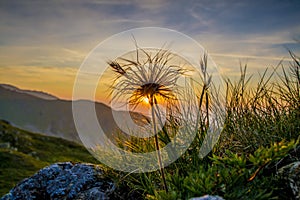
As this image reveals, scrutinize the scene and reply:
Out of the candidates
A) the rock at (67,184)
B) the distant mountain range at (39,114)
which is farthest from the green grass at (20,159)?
the distant mountain range at (39,114)

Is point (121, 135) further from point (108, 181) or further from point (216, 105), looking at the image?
point (216, 105)

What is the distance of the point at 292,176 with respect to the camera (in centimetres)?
400

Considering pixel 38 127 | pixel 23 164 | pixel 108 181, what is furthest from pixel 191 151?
pixel 38 127

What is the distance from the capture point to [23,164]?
27359mm

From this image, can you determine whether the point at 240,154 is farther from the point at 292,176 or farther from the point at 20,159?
the point at 20,159

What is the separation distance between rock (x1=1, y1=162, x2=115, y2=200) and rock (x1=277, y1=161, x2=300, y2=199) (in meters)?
2.95

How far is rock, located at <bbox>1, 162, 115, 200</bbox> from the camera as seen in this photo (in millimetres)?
6165

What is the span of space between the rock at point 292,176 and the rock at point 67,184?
2.95 metres

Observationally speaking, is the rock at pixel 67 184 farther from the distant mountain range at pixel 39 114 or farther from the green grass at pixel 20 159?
the distant mountain range at pixel 39 114

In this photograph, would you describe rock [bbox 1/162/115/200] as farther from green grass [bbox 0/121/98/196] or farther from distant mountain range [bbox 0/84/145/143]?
distant mountain range [bbox 0/84/145/143]

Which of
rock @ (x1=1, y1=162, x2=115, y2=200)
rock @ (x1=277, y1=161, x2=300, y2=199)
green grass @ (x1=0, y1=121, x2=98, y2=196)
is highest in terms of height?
rock @ (x1=277, y1=161, x2=300, y2=199)

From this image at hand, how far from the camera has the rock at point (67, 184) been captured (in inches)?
243

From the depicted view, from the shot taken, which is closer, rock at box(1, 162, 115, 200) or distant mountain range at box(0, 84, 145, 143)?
rock at box(1, 162, 115, 200)

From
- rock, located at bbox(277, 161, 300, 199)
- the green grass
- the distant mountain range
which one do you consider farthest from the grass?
the distant mountain range
